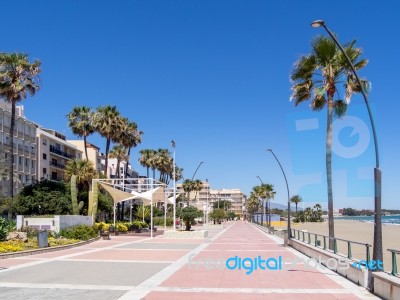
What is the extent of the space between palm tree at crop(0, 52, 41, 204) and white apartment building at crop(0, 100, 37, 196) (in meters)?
13.9

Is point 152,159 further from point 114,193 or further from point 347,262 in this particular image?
point 347,262

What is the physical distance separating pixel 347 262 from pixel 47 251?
608 inches

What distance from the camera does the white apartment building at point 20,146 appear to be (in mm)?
55719

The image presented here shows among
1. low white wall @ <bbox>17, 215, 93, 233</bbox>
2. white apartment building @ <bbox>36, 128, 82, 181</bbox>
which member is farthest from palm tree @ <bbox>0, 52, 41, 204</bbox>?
white apartment building @ <bbox>36, 128, 82, 181</bbox>

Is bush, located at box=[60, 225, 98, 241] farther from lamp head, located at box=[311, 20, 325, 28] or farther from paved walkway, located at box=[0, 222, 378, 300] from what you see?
lamp head, located at box=[311, 20, 325, 28]

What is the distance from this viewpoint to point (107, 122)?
54.8 metres

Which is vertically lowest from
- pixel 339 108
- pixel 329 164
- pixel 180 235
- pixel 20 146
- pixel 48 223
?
pixel 180 235

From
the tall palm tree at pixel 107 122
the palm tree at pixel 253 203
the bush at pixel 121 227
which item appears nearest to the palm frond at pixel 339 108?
the bush at pixel 121 227

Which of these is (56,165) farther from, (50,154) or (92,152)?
(92,152)

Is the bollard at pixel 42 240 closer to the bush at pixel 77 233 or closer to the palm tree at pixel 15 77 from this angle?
the bush at pixel 77 233

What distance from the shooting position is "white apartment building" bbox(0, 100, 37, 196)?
183 feet

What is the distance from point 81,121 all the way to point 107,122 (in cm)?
323

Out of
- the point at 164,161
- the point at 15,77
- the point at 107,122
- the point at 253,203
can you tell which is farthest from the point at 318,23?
the point at 253,203

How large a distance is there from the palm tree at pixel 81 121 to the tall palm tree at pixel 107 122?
1.00 m
